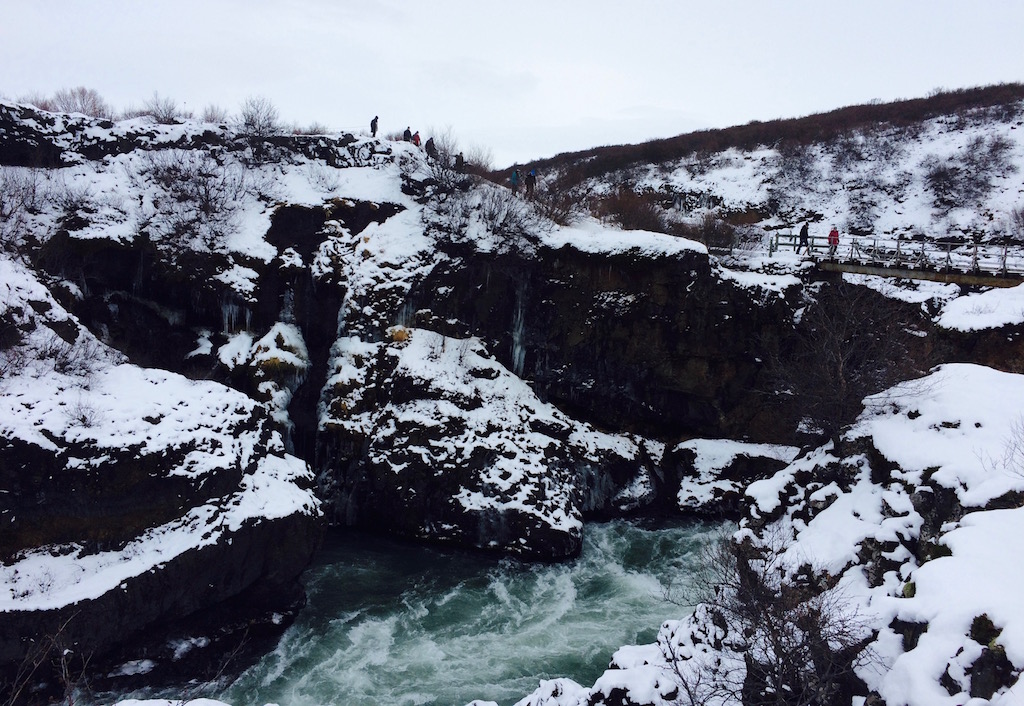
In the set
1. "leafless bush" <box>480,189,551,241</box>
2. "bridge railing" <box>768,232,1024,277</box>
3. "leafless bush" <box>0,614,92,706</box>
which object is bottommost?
"leafless bush" <box>0,614,92,706</box>

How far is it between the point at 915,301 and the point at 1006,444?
15.1 m

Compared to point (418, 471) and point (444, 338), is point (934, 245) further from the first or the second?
point (418, 471)

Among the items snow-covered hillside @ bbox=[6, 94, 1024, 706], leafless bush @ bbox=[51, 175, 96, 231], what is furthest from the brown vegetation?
leafless bush @ bbox=[51, 175, 96, 231]

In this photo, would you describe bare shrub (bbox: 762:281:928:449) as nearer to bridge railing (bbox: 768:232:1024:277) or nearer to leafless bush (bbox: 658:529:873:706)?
bridge railing (bbox: 768:232:1024:277)

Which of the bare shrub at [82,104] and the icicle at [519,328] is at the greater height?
the bare shrub at [82,104]

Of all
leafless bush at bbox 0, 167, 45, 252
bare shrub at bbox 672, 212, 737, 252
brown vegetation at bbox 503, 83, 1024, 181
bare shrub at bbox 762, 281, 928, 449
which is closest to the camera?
bare shrub at bbox 762, 281, 928, 449

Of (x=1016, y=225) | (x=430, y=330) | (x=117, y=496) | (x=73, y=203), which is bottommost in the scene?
(x=117, y=496)

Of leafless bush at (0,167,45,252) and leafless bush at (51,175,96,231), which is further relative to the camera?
leafless bush at (51,175,96,231)

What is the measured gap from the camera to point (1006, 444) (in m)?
10.2

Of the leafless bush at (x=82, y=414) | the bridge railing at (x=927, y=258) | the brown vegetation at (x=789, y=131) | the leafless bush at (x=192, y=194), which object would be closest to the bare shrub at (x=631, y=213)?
the bridge railing at (x=927, y=258)

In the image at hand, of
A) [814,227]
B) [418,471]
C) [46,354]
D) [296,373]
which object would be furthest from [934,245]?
[46,354]

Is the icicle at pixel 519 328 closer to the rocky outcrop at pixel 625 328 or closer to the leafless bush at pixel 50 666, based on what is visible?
the rocky outcrop at pixel 625 328

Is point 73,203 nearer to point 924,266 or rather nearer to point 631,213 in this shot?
point 631,213

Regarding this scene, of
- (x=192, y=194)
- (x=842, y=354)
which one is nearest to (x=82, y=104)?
(x=192, y=194)
